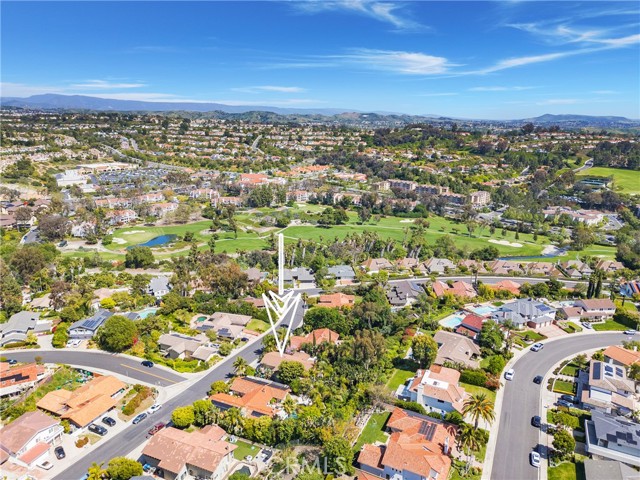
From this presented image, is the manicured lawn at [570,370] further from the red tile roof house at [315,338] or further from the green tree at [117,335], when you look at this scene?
the green tree at [117,335]

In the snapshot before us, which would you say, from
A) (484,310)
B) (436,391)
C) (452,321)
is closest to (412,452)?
(436,391)

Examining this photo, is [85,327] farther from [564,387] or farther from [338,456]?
[564,387]

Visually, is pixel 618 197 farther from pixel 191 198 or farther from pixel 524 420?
pixel 191 198

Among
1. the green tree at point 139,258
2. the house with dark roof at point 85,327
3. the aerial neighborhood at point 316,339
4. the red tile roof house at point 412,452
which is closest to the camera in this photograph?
the red tile roof house at point 412,452

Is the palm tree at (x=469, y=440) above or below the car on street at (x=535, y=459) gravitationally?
above

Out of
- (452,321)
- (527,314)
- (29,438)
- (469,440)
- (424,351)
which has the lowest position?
(452,321)

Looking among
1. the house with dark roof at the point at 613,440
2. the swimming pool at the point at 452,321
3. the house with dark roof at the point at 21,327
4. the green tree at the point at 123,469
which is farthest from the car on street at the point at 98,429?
the swimming pool at the point at 452,321

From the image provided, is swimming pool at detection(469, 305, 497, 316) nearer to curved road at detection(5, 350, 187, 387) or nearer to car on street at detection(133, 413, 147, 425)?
curved road at detection(5, 350, 187, 387)
